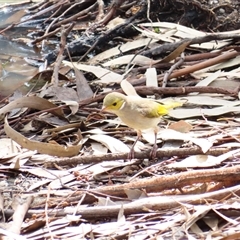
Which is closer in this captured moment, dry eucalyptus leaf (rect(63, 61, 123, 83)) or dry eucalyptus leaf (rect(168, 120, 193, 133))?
dry eucalyptus leaf (rect(168, 120, 193, 133))

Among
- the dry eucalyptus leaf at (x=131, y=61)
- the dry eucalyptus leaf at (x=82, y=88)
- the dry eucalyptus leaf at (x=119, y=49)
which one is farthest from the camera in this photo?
the dry eucalyptus leaf at (x=119, y=49)

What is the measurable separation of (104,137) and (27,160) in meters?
0.51

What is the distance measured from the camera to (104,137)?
3.26 meters

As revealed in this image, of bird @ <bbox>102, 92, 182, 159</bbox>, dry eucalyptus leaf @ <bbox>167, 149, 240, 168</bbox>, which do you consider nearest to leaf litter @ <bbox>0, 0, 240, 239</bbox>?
dry eucalyptus leaf @ <bbox>167, 149, 240, 168</bbox>

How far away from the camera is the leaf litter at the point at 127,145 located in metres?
2.31

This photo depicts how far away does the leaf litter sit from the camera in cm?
231

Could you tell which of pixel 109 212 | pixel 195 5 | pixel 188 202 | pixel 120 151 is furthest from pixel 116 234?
pixel 195 5

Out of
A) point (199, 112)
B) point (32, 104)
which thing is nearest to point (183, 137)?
point (199, 112)

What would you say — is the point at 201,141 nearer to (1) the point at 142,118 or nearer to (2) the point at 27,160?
(1) the point at 142,118

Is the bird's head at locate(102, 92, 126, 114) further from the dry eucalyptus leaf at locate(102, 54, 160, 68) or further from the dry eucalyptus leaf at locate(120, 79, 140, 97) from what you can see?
the dry eucalyptus leaf at locate(102, 54, 160, 68)

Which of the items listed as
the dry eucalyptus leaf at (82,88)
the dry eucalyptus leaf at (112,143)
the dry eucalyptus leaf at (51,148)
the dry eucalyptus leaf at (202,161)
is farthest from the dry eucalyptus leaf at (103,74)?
the dry eucalyptus leaf at (202,161)

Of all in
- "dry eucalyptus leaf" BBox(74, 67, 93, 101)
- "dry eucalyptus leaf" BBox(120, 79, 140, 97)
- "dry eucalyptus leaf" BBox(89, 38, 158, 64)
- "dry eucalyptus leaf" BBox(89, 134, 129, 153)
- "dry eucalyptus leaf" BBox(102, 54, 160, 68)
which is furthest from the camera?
"dry eucalyptus leaf" BBox(89, 38, 158, 64)

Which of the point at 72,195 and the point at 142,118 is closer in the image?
the point at 72,195

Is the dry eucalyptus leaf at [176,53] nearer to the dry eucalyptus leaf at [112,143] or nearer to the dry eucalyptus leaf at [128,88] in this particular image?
the dry eucalyptus leaf at [128,88]
